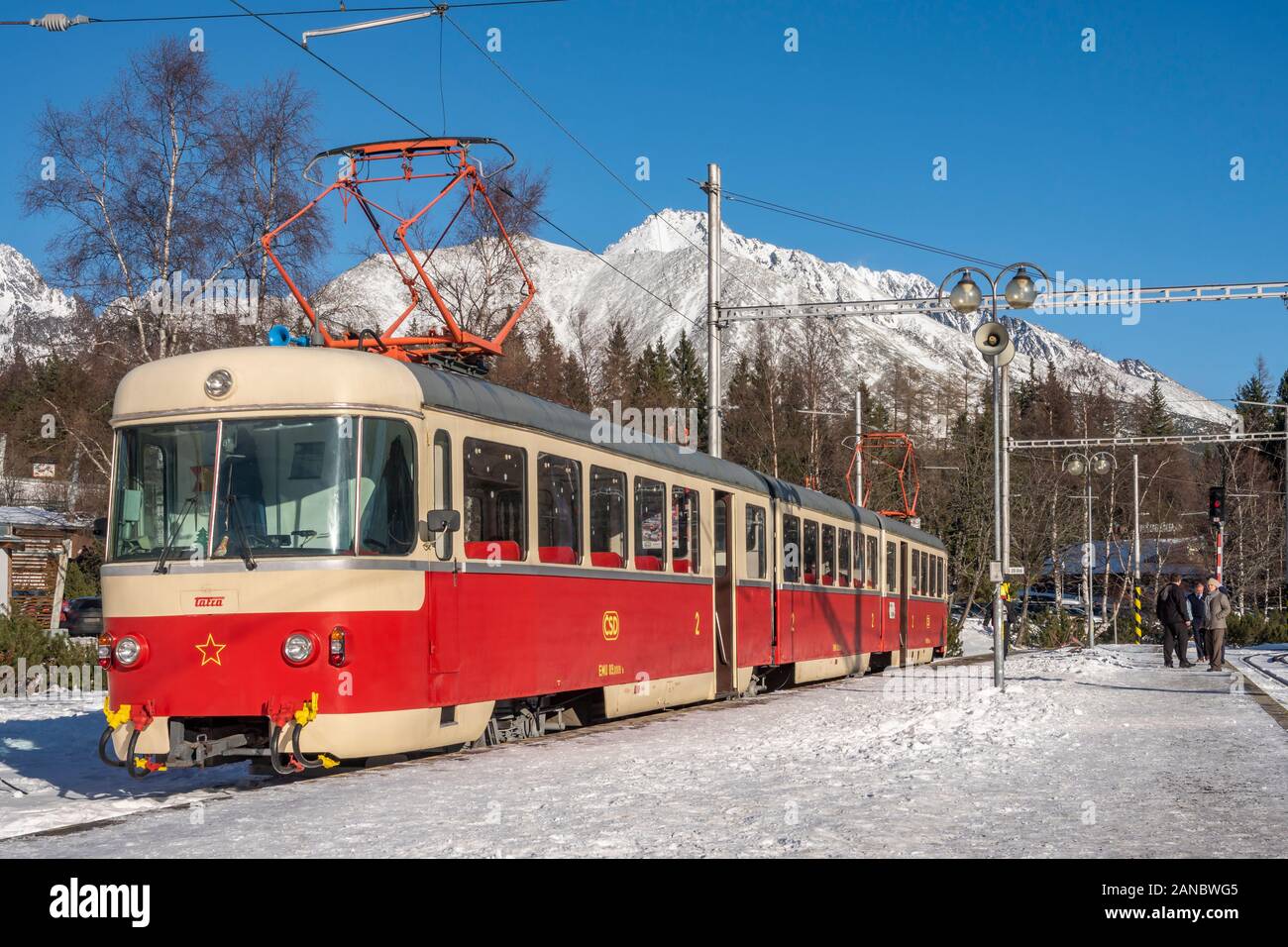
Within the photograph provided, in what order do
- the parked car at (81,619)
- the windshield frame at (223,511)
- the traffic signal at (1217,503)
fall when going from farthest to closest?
the parked car at (81,619) < the traffic signal at (1217,503) < the windshield frame at (223,511)

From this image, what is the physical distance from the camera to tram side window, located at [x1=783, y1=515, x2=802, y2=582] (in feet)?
69.3

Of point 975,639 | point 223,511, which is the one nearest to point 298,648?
point 223,511

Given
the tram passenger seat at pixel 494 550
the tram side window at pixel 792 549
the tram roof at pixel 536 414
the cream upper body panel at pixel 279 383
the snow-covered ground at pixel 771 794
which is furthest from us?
the tram side window at pixel 792 549

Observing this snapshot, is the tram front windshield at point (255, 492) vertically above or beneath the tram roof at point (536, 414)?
beneath

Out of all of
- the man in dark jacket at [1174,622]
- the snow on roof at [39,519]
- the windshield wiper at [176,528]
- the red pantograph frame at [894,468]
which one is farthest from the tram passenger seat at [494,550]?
the snow on roof at [39,519]

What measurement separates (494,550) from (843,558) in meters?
14.1

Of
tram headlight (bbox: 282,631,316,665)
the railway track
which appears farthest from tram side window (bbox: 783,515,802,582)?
tram headlight (bbox: 282,631,316,665)

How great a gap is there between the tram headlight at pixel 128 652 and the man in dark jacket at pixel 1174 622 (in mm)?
23461

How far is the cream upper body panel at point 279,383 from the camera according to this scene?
1030 centimetres

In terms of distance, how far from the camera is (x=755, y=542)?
1953cm

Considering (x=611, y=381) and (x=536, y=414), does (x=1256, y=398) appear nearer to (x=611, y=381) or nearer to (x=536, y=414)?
(x=611, y=381)

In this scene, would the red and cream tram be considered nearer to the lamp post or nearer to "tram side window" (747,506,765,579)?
"tram side window" (747,506,765,579)

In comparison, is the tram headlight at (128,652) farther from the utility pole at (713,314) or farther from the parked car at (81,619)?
the parked car at (81,619)

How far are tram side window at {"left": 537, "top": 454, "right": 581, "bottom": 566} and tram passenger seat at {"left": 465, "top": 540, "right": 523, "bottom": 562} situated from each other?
516 mm
